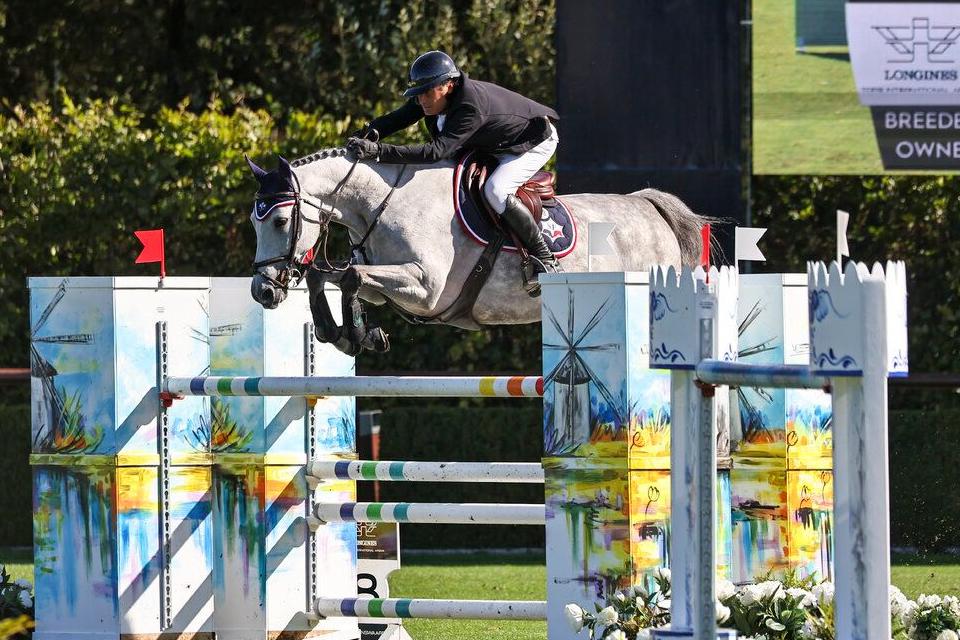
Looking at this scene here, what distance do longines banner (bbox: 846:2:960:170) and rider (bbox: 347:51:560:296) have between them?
11.0ft

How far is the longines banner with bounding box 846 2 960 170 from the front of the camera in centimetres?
849

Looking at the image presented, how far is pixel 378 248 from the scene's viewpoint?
5.68 metres

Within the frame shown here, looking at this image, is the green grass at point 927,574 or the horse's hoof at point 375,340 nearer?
the horse's hoof at point 375,340

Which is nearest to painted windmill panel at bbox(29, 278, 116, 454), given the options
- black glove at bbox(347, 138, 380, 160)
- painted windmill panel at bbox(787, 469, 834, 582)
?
black glove at bbox(347, 138, 380, 160)

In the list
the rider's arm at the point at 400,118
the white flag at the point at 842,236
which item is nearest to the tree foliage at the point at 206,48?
the rider's arm at the point at 400,118

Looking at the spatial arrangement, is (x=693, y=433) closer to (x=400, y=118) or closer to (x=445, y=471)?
(x=445, y=471)

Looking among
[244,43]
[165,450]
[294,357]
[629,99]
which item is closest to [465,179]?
[294,357]

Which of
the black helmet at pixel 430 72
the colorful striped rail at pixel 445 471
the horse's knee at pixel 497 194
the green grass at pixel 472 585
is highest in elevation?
A: the black helmet at pixel 430 72

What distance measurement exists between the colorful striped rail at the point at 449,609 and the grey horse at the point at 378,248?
878 mm

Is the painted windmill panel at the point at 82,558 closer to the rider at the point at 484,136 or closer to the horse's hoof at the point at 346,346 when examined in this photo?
the horse's hoof at the point at 346,346

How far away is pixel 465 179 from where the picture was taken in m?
5.80

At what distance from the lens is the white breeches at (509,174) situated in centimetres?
566

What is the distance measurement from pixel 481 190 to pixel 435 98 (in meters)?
0.36

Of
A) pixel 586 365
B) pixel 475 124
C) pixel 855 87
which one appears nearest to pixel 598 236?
pixel 475 124
